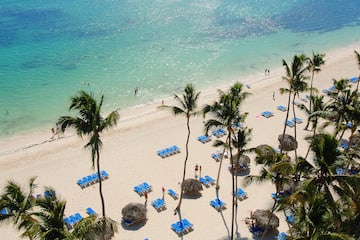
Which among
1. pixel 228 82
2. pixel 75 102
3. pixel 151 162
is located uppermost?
pixel 75 102

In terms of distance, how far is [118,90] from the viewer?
49.8m

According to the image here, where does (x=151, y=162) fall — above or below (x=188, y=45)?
below

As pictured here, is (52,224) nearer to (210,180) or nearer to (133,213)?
(133,213)

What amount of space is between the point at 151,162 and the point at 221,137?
299 inches

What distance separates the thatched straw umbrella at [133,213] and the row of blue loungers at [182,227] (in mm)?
2165

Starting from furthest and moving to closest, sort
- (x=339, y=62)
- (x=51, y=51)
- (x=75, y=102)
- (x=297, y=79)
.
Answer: (x=51, y=51), (x=339, y=62), (x=297, y=79), (x=75, y=102)

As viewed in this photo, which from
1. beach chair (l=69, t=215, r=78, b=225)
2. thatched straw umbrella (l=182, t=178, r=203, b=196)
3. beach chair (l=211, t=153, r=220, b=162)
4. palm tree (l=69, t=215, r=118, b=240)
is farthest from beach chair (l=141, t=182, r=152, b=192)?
palm tree (l=69, t=215, r=118, b=240)

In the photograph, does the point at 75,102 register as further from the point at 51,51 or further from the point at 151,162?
the point at 51,51

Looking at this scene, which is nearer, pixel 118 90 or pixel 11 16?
pixel 118 90

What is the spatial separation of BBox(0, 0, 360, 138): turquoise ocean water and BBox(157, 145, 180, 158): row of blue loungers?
14.3 meters

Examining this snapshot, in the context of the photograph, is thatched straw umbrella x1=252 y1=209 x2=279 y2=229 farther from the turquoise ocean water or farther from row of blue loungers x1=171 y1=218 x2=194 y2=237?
the turquoise ocean water

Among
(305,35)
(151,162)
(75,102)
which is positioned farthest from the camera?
(305,35)

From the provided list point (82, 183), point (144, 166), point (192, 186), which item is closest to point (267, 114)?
point (144, 166)

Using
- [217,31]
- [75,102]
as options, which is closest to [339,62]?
[217,31]
